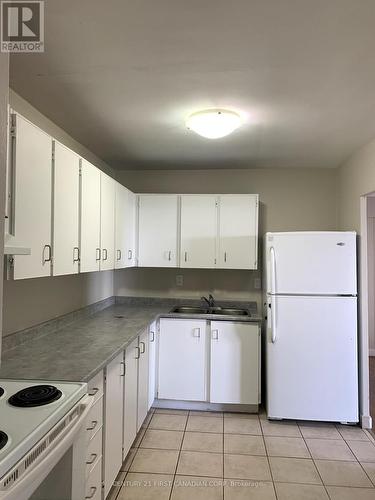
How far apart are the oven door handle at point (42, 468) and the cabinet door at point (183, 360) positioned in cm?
183

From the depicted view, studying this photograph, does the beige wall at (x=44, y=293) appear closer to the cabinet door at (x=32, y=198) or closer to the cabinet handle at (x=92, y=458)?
the cabinet door at (x=32, y=198)

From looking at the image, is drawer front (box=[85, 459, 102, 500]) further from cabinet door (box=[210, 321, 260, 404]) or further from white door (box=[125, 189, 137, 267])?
white door (box=[125, 189, 137, 267])

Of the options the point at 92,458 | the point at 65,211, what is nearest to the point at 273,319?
the point at 92,458

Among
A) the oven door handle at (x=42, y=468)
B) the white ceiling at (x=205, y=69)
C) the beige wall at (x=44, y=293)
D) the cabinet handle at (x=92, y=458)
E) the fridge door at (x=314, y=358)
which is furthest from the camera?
the fridge door at (x=314, y=358)

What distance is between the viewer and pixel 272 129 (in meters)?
2.67

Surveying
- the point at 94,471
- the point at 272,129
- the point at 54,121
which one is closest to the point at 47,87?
the point at 54,121

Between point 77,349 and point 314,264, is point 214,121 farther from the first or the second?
point 77,349

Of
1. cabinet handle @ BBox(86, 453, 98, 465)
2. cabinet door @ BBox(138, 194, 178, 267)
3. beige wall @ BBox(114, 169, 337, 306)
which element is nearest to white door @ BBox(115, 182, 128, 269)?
cabinet door @ BBox(138, 194, 178, 267)

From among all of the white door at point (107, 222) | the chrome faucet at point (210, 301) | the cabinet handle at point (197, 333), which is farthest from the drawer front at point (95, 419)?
the chrome faucet at point (210, 301)

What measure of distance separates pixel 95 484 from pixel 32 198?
1.47 meters

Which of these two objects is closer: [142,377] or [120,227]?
[142,377]

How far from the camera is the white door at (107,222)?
2682 millimetres

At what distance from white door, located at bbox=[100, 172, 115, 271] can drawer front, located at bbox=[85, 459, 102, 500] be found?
1.34m

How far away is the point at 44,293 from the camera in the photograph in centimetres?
251
